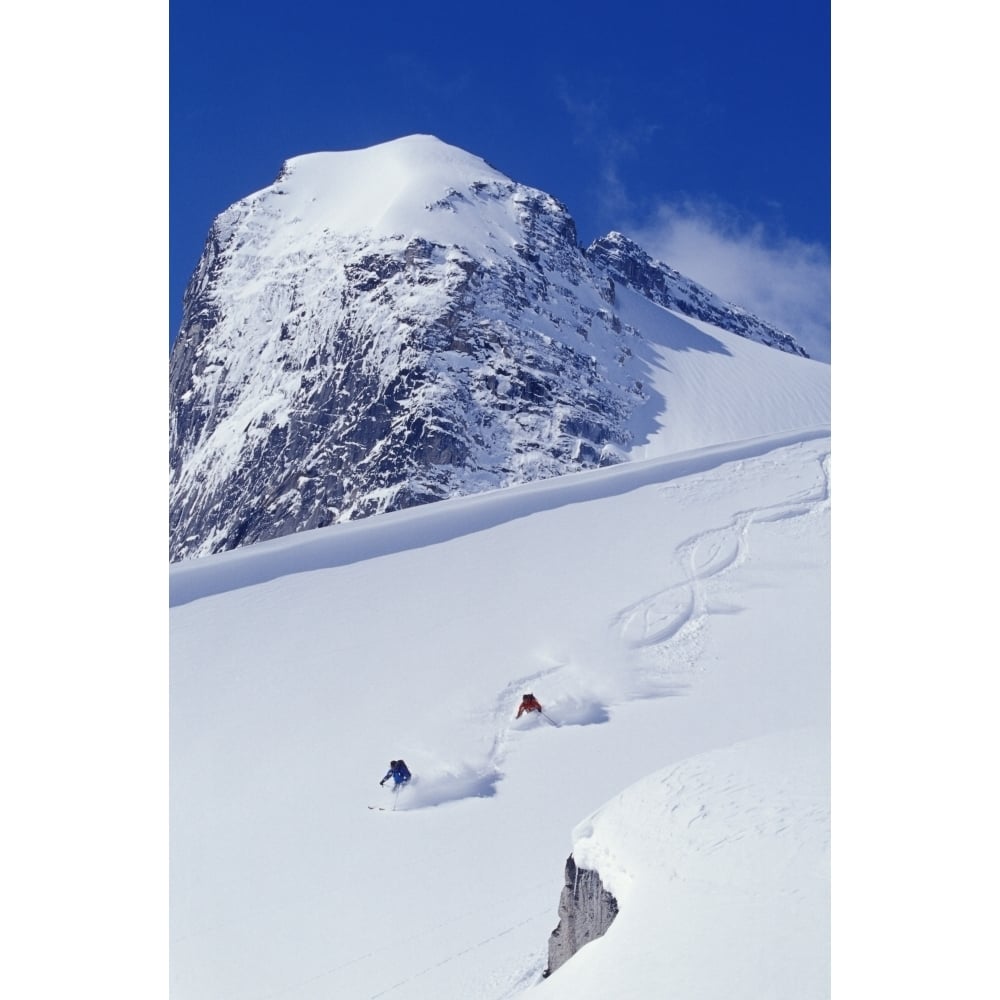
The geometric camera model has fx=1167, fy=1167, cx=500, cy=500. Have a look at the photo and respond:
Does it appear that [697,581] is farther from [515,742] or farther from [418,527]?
[418,527]

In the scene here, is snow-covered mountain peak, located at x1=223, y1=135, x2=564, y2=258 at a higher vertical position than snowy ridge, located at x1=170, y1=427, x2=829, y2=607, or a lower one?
higher

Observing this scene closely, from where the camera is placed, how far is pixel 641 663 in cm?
626

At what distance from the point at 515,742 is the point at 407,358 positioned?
89.3 feet

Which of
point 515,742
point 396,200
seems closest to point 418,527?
point 515,742

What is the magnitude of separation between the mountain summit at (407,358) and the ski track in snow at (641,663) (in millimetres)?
21139

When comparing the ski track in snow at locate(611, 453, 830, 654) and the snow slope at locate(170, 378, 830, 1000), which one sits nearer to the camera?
the snow slope at locate(170, 378, 830, 1000)

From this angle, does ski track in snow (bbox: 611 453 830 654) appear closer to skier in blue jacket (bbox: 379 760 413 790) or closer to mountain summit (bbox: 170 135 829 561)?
skier in blue jacket (bbox: 379 760 413 790)

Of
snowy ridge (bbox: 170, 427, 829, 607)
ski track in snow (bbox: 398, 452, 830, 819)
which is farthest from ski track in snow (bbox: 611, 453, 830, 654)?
snowy ridge (bbox: 170, 427, 829, 607)

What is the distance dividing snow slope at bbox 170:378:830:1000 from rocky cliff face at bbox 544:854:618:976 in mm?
59

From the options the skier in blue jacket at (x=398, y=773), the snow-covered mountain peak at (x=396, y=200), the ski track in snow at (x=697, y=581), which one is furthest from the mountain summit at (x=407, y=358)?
the skier in blue jacket at (x=398, y=773)

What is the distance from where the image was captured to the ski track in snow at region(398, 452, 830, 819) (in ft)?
17.5
